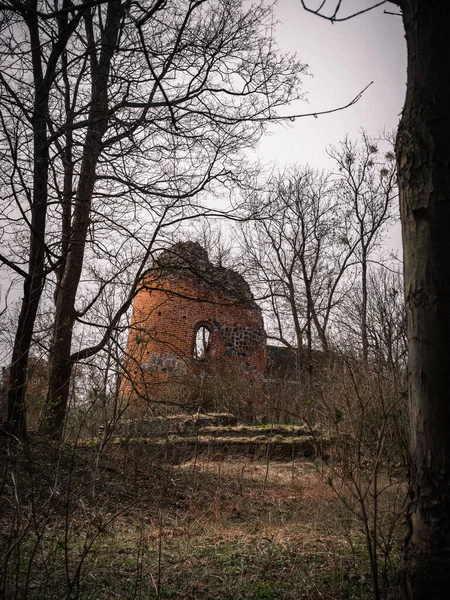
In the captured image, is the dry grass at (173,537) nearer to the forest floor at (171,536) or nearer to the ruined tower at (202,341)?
the forest floor at (171,536)

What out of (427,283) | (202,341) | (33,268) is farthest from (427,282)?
(202,341)

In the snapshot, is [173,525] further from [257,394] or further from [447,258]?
[257,394]

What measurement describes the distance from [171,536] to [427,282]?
319 centimetres

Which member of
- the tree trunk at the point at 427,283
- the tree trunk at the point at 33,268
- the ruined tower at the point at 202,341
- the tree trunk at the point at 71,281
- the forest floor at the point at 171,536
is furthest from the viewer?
the ruined tower at the point at 202,341

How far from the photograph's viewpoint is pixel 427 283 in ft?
7.07

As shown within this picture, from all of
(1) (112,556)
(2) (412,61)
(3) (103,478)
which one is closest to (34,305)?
(3) (103,478)

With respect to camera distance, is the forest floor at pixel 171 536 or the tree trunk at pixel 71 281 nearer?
the forest floor at pixel 171 536

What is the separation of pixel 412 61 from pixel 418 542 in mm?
2192

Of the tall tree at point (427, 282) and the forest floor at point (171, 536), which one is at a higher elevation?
the tall tree at point (427, 282)

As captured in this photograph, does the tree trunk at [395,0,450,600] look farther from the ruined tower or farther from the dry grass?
the ruined tower

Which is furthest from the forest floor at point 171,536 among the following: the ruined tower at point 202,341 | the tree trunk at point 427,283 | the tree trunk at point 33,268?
the ruined tower at point 202,341

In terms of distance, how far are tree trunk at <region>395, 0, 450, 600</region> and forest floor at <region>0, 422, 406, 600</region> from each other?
0.35 meters

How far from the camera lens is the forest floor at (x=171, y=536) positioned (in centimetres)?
257

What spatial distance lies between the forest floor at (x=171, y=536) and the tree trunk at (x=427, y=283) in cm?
35
